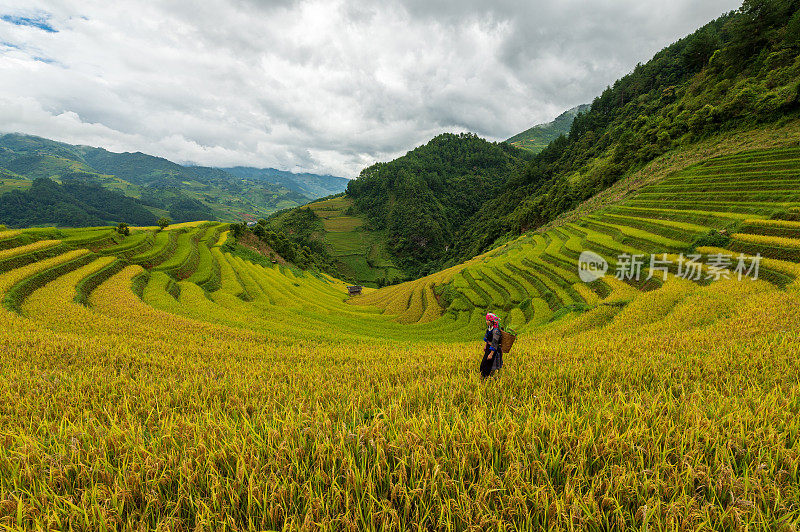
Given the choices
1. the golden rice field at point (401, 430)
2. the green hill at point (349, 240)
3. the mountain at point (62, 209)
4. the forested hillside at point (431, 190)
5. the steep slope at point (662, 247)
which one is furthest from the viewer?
the mountain at point (62, 209)

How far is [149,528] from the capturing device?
1836mm

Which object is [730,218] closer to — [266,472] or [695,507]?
[695,507]

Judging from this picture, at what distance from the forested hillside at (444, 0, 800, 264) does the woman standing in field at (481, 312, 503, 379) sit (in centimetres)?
3800

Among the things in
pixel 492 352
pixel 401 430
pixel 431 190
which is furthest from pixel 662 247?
pixel 431 190

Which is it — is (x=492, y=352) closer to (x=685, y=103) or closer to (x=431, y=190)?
(x=685, y=103)

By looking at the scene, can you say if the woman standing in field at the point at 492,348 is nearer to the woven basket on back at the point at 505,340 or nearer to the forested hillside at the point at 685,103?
the woven basket on back at the point at 505,340

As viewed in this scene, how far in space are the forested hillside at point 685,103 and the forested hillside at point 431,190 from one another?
32.8 metres

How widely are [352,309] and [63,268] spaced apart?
65.4 ft

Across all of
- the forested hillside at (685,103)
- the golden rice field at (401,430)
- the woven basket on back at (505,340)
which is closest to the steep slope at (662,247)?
the golden rice field at (401,430)

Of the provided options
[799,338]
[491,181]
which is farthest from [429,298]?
[491,181]

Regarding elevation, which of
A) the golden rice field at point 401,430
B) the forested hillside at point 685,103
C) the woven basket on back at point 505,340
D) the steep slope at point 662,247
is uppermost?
the forested hillside at point 685,103

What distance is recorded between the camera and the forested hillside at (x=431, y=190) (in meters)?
104

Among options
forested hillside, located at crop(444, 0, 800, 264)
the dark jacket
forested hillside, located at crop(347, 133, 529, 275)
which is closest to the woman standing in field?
the dark jacket

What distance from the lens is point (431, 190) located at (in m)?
131
